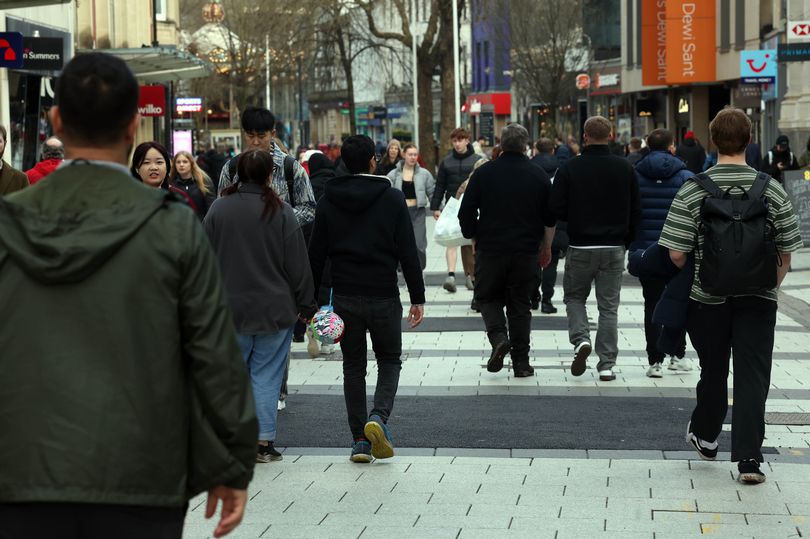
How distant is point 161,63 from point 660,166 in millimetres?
24813

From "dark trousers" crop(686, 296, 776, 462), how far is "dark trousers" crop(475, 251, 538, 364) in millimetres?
3696

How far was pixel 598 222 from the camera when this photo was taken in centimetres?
1072

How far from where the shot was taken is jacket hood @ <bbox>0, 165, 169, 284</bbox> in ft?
10.6

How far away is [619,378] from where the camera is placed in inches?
438

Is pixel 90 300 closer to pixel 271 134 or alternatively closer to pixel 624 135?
pixel 271 134

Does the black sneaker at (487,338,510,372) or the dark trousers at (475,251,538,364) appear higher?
the dark trousers at (475,251,538,364)

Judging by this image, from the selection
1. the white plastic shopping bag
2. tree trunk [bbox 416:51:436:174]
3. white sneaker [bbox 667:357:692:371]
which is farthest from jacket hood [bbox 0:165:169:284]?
tree trunk [bbox 416:51:436:174]

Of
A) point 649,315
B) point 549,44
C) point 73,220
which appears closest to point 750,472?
point 649,315

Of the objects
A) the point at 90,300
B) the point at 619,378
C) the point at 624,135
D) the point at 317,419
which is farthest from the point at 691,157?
→ the point at 624,135

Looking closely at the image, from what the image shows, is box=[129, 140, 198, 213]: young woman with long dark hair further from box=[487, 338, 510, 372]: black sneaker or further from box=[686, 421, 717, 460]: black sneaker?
box=[686, 421, 717, 460]: black sneaker

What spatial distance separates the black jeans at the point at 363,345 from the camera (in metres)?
7.95

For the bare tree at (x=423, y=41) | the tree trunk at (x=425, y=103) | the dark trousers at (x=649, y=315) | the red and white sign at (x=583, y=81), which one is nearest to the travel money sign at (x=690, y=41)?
the bare tree at (x=423, y=41)

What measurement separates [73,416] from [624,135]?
59.6 m

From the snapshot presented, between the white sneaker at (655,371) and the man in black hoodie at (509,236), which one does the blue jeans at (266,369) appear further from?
the white sneaker at (655,371)
